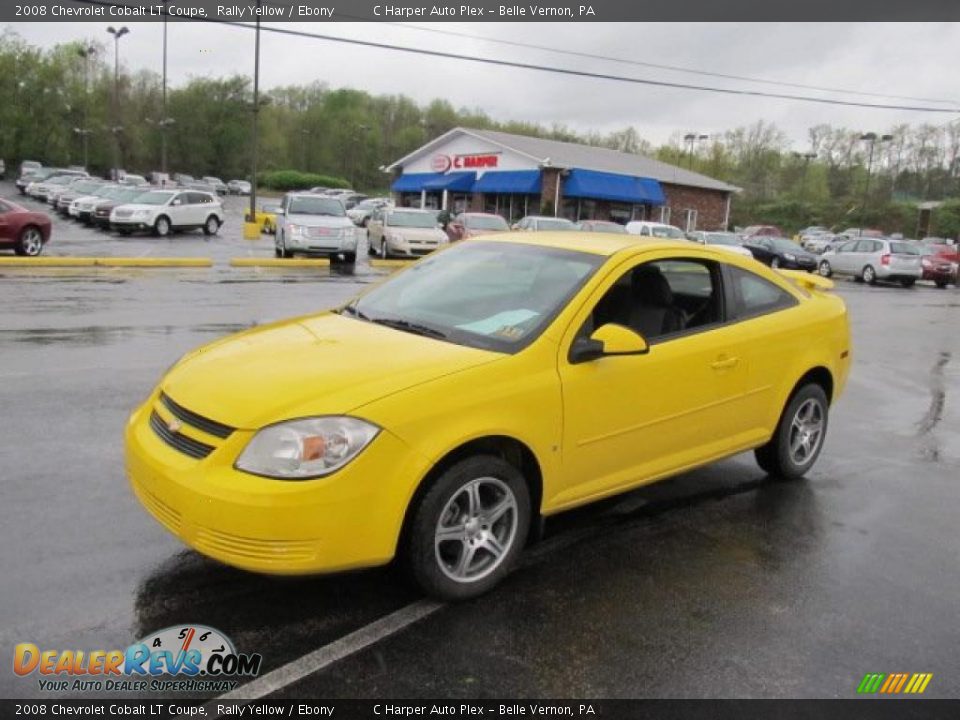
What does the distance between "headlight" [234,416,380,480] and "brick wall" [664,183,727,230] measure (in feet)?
146

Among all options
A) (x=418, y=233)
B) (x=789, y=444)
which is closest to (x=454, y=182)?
(x=418, y=233)

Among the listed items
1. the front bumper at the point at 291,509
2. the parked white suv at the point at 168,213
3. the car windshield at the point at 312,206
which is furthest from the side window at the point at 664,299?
the parked white suv at the point at 168,213

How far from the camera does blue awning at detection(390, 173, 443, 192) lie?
48750 mm

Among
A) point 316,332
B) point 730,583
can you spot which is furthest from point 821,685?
point 316,332

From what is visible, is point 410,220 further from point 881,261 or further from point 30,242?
point 881,261

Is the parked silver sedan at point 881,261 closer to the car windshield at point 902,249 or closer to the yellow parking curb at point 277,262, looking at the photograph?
the car windshield at point 902,249

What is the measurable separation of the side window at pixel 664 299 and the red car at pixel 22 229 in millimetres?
19175

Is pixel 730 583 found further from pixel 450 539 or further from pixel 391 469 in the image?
pixel 391 469

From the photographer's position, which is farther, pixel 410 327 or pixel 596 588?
pixel 410 327

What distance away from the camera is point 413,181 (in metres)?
50.2

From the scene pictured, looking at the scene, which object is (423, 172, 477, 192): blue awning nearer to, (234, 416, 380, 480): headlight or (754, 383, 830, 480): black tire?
(754, 383, 830, 480): black tire

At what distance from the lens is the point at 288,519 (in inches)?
124

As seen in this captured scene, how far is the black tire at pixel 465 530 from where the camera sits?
11.4 feet

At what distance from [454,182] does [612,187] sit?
30.6 ft
